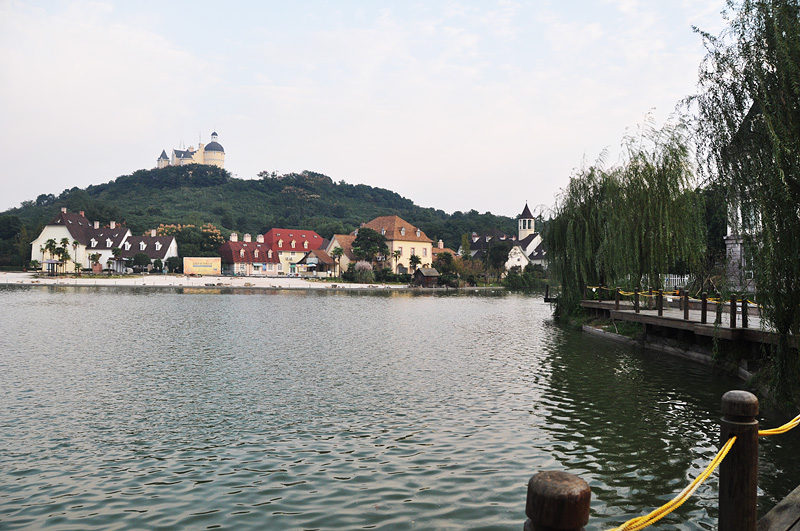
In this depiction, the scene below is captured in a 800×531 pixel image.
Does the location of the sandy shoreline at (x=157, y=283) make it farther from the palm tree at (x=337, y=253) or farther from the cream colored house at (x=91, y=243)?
the palm tree at (x=337, y=253)

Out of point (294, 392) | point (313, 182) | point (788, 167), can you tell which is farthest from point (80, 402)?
point (313, 182)

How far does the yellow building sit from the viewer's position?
98.2 metres

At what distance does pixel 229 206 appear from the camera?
14800cm

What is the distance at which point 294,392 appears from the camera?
1423cm

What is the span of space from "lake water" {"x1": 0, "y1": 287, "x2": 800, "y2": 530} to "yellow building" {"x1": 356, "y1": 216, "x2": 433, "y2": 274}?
250ft

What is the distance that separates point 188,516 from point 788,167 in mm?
10189

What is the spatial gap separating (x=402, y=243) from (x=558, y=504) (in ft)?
318

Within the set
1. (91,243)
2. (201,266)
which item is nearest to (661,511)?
(201,266)

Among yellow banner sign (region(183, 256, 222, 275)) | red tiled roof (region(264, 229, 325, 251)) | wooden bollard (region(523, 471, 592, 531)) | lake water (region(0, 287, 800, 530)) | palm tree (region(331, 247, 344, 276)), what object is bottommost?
lake water (region(0, 287, 800, 530))

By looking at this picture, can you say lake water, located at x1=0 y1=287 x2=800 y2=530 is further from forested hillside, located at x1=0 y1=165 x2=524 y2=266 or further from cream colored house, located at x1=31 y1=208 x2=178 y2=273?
forested hillside, located at x1=0 y1=165 x2=524 y2=266

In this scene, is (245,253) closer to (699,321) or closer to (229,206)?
(229,206)

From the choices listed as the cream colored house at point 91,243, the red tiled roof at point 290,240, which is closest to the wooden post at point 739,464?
the cream colored house at point 91,243

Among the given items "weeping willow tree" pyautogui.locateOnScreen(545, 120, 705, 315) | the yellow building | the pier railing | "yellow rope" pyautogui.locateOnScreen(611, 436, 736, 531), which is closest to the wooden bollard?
"yellow rope" pyautogui.locateOnScreen(611, 436, 736, 531)

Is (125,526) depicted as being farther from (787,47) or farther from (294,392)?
(787,47)
